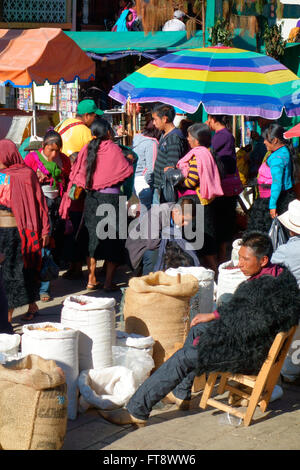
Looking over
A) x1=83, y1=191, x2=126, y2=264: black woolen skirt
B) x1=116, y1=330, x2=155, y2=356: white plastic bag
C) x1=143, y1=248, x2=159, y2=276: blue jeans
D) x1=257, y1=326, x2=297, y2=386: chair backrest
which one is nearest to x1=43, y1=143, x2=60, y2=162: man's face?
x1=83, y1=191, x2=126, y2=264: black woolen skirt

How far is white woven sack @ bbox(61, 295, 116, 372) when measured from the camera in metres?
5.45

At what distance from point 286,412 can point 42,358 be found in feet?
5.83

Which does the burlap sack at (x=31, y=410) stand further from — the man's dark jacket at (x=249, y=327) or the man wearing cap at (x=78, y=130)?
the man wearing cap at (x=78, y=130)

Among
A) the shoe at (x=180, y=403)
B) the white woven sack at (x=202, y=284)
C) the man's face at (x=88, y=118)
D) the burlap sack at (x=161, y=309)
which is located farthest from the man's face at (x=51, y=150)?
the shoe at (x=180, y=403)

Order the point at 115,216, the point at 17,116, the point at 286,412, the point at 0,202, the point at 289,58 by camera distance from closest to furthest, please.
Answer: the point at 286,412, the point at 0,202, the point at 115,216, the point at 17,116, the point at 289,58

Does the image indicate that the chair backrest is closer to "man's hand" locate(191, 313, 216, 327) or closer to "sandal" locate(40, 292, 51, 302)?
"man's hand" locate(191, 313, 216, 327)

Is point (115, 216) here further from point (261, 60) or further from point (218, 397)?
point (218, 397)

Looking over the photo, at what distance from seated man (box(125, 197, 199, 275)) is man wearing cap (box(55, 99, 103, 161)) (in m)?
2.70

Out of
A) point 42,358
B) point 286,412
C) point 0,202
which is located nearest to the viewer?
point 42,358

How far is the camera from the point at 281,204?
336 inches

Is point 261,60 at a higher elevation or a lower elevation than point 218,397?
higher

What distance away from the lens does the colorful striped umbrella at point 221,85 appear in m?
8.14

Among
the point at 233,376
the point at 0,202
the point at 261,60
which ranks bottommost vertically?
the point at 233,376

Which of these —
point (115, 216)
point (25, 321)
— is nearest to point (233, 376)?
point (25, 321)
